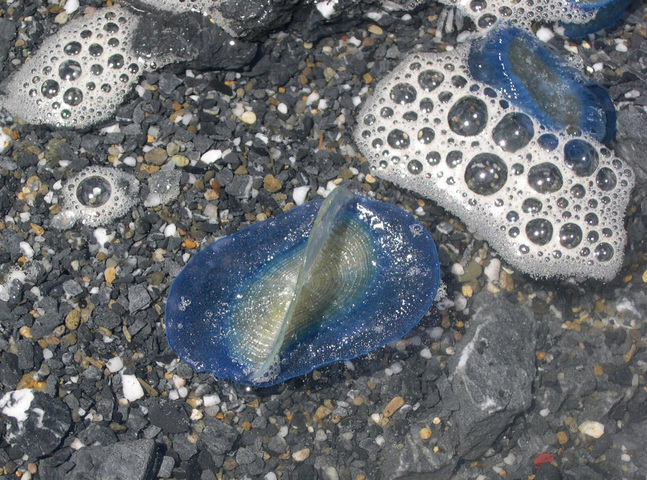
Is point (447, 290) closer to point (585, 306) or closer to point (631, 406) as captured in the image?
point (585, 306)

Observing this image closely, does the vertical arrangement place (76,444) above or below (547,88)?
below

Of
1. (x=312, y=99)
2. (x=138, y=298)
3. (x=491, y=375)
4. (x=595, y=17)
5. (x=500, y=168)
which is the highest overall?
(x=595, y=17)

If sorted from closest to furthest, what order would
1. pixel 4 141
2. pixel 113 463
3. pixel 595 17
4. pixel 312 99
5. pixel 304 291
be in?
pixel 304 291, pixel 113 463, pixel 4 141, pixel 312 99, pixel 595 17

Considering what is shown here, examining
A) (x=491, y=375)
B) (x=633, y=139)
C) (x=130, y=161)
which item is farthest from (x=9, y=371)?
(x=633, y=139)

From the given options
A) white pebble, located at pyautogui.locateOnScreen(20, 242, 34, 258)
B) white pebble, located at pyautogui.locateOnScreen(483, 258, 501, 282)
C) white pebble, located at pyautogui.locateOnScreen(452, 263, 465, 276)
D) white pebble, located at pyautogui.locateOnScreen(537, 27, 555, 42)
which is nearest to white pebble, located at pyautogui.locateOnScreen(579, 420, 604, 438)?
white pebble, located at pyautogui.locateOnScreen(483, 258, 501, 282)

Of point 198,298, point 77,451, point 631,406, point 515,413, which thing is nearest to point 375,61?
point 198,298

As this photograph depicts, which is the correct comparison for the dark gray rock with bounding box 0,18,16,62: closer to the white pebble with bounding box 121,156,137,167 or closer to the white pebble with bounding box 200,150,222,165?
the white pebble with bounding box 121,156,137,167

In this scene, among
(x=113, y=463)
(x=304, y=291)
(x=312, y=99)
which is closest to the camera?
(x=304, y=291)

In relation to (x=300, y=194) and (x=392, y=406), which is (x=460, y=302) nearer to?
(x=392, y=406)
